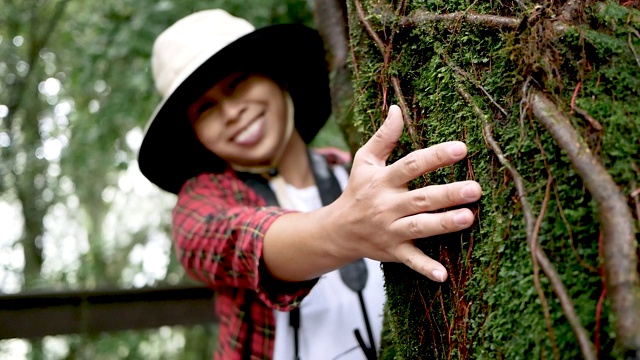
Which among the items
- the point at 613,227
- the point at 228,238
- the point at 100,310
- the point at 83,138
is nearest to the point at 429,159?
the point at 613,227

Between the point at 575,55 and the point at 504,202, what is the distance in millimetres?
241

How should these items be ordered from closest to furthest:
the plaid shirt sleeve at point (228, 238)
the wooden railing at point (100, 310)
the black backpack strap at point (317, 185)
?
the plaid shirt sleeve at point (228, 238)
the black backpack strap at point (317, 185)
the wooden railing at point (100, 310)

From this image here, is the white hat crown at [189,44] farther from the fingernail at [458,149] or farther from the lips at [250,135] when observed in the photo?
the fingernail at [458,149]

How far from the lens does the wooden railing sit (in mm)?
2850

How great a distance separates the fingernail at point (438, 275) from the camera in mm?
1085

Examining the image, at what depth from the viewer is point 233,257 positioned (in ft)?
5.21

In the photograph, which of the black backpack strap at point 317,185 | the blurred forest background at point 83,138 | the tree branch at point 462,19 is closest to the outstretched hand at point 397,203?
the tree branch at point 462,19

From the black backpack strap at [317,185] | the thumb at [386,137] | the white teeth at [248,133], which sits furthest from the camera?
the white teeth at [248,133]

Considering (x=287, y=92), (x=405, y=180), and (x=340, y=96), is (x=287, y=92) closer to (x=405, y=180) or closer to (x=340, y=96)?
(x=340, y=96)

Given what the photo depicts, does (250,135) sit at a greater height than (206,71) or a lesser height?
lesser

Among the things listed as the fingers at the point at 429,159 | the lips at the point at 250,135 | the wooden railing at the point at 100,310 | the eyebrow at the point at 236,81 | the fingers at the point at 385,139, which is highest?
the eyebrow at the point at 236,81

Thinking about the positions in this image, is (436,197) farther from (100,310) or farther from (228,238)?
(100,310)

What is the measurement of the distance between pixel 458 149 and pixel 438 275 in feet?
0.72

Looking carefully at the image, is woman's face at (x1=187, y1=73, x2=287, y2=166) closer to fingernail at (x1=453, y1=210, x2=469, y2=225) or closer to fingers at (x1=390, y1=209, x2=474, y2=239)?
fingers at (x1=390, y1=209, x2=474, y2=239)
